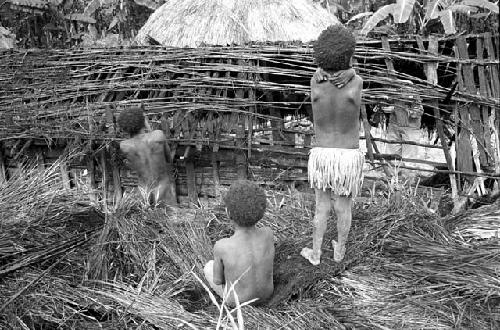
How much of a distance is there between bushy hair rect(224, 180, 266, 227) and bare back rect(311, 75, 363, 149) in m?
0.66

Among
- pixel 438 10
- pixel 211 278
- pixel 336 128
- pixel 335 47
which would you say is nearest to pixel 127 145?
pixel 211 278

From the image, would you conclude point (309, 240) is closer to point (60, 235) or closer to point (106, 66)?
point (60, 235)

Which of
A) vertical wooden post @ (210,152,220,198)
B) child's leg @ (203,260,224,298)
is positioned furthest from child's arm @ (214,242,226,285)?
vertical wooden post @ (210,152,220,198)

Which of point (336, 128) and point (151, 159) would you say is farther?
point (151, 159)

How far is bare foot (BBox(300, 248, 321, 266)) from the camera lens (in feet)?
12.1

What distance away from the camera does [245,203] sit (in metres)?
3.09

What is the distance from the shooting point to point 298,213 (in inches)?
175

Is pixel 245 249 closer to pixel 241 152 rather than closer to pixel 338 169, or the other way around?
pixel 338 169

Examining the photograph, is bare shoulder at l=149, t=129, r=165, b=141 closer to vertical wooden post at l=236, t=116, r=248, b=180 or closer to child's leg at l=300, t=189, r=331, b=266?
vertical wooden post at l=236, t=116, r=248, b=180

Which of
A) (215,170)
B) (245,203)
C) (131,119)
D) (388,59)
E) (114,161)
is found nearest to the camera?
(245,203)

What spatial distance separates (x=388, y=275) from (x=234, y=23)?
5.78 meters

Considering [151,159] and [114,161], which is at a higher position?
[151,159]

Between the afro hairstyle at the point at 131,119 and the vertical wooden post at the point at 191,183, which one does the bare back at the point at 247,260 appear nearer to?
the afro hairstyle at the point at 131,119

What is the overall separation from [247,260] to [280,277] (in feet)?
1.95
